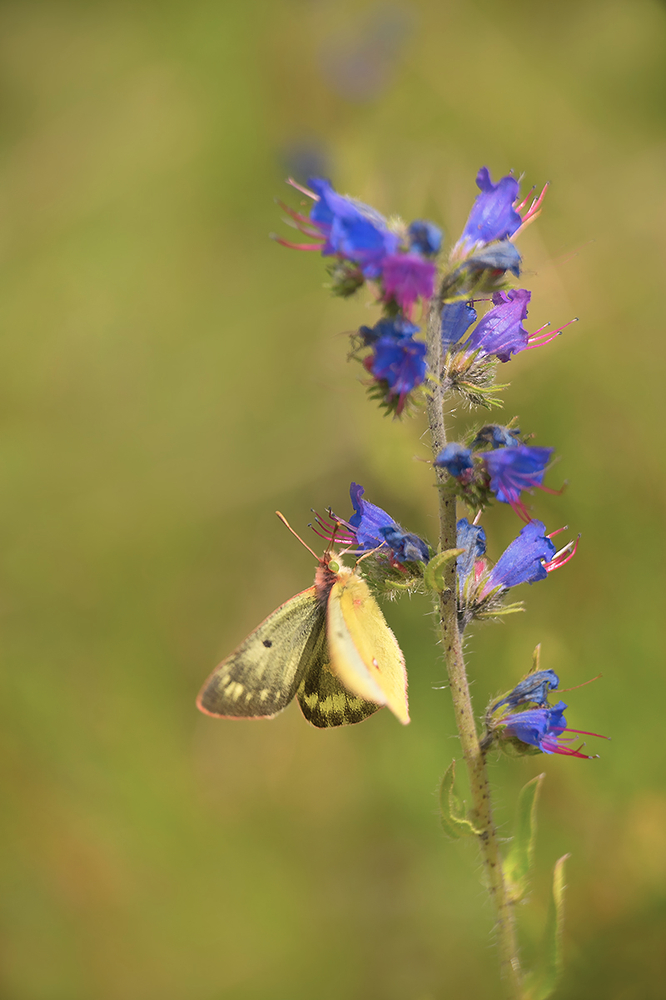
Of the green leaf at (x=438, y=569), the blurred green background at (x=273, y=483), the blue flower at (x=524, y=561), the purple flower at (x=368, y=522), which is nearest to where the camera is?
the green leaf at (x=438, y=569)

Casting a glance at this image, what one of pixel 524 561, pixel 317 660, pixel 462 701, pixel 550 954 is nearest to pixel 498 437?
pixel 524 561

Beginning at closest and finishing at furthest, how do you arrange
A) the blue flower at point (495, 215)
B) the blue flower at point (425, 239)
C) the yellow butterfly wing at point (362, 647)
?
the blue flower at point (425, 239) < the blue flower at point (495, 215) < the yellow butterfly wing at point (362, 647)

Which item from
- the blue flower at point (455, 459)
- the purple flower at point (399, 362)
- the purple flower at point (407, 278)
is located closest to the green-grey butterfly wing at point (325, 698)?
the blue flower at point (455, 459)

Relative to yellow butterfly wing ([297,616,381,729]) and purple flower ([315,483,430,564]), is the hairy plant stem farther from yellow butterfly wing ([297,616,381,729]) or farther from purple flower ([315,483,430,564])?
yellow butterfly wing ([297,616,381,729])

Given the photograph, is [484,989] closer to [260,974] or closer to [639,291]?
[260,974]

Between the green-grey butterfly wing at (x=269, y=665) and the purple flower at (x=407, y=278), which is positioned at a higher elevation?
the purple flower at (x=407, y=278)

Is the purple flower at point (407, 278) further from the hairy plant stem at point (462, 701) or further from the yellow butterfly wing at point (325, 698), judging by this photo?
the yellow butterfly wing at point (325, 698)
